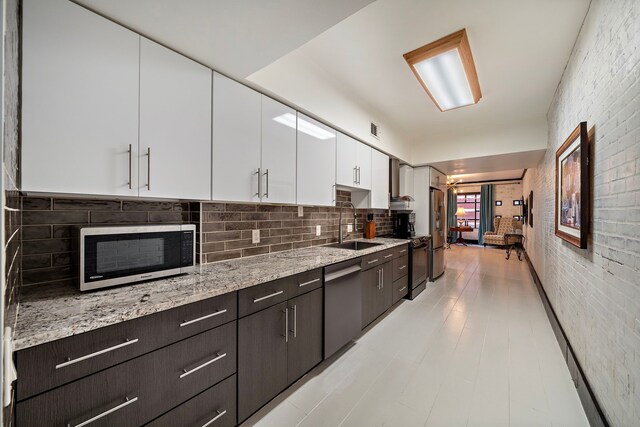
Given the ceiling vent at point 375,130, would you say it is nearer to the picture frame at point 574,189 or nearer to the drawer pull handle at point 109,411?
the picture frame at point 574,189

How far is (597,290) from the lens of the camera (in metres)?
1.58

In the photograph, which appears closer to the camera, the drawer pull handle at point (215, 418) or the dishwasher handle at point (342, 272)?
the drawer pull handle at point (215, 418)

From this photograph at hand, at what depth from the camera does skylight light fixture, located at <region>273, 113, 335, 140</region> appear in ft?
7.11

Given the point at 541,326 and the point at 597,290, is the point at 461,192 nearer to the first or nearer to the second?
the point at 541,326

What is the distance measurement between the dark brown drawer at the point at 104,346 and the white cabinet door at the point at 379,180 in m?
2.72

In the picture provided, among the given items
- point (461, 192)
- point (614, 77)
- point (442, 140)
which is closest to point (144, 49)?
point (614, 77)

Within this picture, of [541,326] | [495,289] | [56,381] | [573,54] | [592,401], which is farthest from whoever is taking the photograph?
[495,289]

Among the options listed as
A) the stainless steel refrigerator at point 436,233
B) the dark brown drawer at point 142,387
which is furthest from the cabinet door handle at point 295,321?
the stainless steel refrigerator at point 436,233

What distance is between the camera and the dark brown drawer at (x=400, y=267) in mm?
3326

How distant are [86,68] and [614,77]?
274 cm

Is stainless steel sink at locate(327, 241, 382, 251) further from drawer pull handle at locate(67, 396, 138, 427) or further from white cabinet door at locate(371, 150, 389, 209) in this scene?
drawer pull handle at locate(67, 396, 138, 427)

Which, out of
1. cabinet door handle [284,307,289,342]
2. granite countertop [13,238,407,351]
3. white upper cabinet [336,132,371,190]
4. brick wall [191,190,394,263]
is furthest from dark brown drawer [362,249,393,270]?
cabinet door handle [284,307,289,342]

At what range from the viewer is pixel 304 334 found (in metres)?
1.87

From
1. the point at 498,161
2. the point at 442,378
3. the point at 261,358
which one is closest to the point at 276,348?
the point at 261,358
